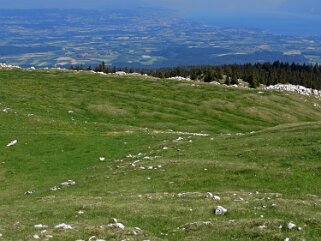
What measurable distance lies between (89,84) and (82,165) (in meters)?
68.6

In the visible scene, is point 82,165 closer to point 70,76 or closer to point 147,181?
point 147,181

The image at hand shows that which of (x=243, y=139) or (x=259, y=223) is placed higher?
(x=259, y=223)

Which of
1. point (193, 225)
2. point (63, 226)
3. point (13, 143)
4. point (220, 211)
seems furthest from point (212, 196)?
point (13, 143)

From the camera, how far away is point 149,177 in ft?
105

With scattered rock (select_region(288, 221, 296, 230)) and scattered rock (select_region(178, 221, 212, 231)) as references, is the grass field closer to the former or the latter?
scattered rock (select_region(178, 221, 212, 231))

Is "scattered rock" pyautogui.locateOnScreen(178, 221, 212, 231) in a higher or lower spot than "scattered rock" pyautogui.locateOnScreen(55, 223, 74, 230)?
higher

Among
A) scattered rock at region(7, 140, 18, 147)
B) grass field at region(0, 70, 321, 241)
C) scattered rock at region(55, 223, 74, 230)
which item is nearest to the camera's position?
grass field at region(0, 70, 321, 241)

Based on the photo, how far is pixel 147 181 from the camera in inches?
1224

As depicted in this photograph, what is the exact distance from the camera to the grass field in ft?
62.8

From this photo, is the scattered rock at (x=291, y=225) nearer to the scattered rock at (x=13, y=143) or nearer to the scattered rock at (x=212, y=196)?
the scattered rock at (x=212, y=196)

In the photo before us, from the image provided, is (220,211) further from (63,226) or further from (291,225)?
(63,226)

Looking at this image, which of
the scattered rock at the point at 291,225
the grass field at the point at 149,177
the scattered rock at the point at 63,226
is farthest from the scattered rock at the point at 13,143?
the scattered rock at the point at 291,225

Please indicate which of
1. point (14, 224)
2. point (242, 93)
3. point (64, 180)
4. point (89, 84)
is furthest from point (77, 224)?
point (242, 93)

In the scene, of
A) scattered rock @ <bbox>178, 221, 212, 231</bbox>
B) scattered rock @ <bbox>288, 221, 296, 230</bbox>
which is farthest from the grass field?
scattered rock @ <bbox>288, 221, 296, 230</bbox>
